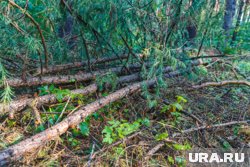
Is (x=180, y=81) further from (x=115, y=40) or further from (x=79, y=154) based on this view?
(x=79, y=154)

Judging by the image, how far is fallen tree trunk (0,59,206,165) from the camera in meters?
1.54

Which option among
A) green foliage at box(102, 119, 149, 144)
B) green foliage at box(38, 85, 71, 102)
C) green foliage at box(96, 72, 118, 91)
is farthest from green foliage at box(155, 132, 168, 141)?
green foliage at box(38, 85, 71, 102)

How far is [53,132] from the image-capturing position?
72.3 inches

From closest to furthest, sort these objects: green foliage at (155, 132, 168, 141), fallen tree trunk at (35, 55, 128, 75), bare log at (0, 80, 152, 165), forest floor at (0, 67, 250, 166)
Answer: bare log at (0, 80, 152, 165)
forest floor at (0, 67, 250, 166)
green foliage at (155, 132, 168, 141)
fallen tree trunk at (35, 55, 128, 75)

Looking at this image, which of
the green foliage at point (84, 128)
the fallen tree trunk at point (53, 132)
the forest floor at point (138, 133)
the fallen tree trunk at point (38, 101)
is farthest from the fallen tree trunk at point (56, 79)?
the green foliage at point (84, 128)

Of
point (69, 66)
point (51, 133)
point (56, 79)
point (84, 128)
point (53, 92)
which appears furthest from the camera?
point (69, 66)

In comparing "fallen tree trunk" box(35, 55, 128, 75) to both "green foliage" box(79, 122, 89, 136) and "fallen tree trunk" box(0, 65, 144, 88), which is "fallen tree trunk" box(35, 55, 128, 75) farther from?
"green foliage" box(79, 122, 89, 136)

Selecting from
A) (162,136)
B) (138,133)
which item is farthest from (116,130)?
(162,136)

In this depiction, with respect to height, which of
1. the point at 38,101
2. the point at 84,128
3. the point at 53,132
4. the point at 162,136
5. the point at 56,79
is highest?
the point at 56,79

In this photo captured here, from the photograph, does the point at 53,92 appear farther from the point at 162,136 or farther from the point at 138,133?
the point at 162,136

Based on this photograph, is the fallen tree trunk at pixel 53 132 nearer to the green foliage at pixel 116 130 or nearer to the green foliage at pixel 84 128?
the green foliage at pixel 84 128

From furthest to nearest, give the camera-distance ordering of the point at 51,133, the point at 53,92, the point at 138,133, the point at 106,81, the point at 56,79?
the point at 106,81 → the point at 56,79 → the point at 53,92 → the point at 138,133 → the point at 51,133

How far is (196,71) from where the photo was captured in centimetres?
392

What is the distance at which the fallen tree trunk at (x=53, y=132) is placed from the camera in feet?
A: 5.05
